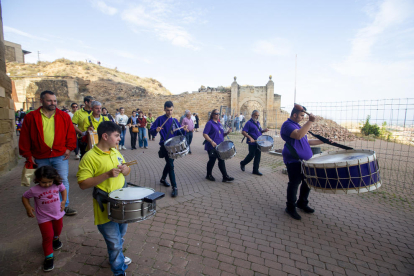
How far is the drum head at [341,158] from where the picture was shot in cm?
297

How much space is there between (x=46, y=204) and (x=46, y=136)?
4.07 feet

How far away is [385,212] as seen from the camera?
4320 millimetres

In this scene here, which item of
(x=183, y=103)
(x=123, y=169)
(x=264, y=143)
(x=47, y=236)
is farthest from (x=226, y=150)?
(x=183, y=103)

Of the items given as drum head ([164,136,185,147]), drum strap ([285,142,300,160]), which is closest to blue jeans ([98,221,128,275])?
drum head ([164,136,185,147])

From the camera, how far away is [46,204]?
260cm

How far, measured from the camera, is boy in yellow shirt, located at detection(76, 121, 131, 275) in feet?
7.04

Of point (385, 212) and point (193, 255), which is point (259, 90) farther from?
point (193, 255)

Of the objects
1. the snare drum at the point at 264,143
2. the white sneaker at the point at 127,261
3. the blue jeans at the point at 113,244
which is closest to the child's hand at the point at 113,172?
the blue jeans at the point at 113,244

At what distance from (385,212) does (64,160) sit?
597 centimetres

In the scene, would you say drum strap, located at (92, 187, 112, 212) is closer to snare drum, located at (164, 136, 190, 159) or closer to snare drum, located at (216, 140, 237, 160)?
snare drum, located at (164, 136, 190, 159)

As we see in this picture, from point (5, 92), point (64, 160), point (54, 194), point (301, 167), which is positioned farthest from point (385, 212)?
point (5, 92)

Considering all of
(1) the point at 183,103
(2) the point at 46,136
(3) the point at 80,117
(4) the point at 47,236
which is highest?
(1) the point at 183,103

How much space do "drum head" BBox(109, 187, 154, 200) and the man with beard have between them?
6.13ft

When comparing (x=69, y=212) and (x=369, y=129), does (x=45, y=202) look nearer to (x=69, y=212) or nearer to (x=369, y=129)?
(x=69, y=212)
